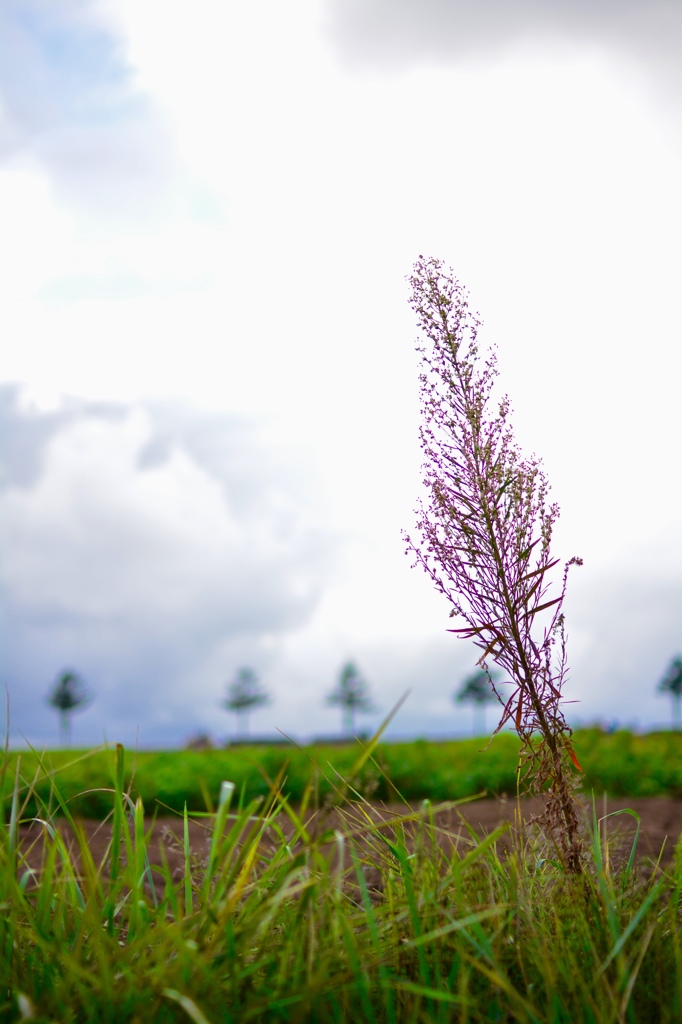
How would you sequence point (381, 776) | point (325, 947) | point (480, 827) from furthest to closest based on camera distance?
point (381, 776) < point (480, 827) < point (325, 947)

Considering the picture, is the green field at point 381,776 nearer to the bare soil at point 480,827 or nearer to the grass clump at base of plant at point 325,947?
the bare soil at point 480,827

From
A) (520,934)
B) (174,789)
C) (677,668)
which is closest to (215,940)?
(520,934)

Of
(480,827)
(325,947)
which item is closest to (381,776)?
(480,827)

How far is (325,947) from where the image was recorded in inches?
85.7

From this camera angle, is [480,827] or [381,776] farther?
[381,776]

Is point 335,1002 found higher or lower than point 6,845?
lower

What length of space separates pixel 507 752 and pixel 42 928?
26.7ft

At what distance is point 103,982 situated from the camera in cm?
179

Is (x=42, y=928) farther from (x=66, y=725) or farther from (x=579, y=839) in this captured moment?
(x=66, y=725)

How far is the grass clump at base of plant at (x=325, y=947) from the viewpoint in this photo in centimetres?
185

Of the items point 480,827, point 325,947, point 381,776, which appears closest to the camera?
point 325,947

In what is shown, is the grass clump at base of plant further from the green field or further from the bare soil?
the green field

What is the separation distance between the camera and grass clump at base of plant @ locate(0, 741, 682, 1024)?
72.8 inches

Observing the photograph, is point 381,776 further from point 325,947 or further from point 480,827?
point 325,947
